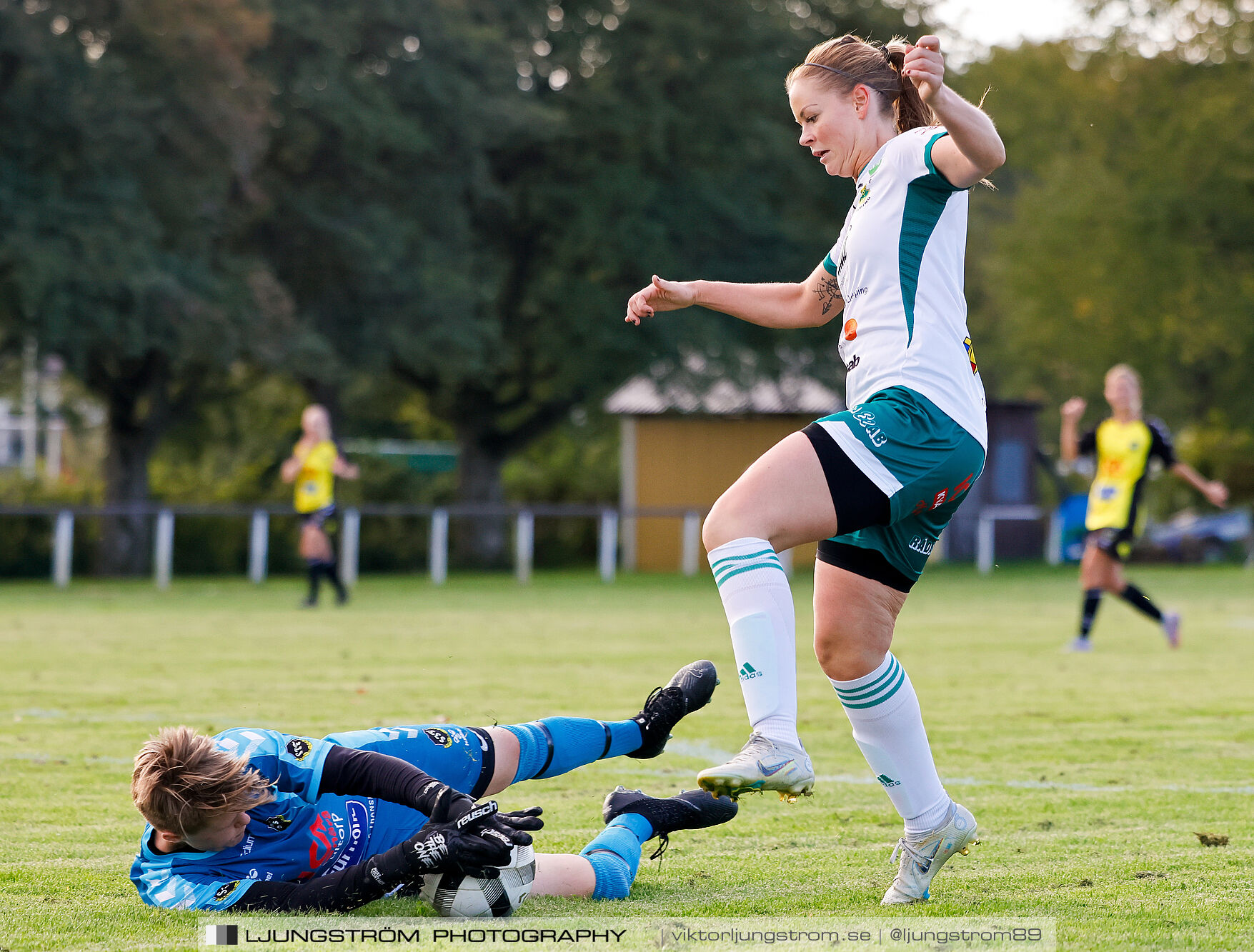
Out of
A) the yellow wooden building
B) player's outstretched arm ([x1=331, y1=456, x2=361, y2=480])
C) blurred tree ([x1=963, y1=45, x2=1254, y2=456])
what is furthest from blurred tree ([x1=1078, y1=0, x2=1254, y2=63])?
player's outstretched arm ([x1=331, y1=456, x2=361, y2=480])

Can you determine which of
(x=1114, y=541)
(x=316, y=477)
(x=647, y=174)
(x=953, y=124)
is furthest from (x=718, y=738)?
(x=647, y=174)

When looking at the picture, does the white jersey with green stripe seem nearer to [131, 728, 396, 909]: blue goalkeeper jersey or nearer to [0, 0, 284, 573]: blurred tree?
[131, 728, 396, 909]: blue goalkeeper jersey

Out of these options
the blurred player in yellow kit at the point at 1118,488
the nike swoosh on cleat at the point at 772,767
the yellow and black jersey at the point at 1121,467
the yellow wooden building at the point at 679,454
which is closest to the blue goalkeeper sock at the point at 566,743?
the nike swoosh on cleat at the point at 772,767

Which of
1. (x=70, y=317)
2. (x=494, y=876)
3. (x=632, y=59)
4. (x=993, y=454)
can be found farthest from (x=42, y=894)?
(x=993, y=454)

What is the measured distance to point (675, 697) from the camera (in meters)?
4.30

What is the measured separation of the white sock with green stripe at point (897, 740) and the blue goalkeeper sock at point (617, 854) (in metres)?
0.68

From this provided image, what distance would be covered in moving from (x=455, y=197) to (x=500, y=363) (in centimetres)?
295

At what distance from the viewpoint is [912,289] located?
3.64 meters

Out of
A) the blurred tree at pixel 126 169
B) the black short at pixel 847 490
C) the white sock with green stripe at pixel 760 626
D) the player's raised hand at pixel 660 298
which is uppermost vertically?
the blurred tree at pixel 126 169

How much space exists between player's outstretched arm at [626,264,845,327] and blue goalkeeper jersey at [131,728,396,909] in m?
1.44

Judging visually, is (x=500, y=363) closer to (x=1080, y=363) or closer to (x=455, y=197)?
(x=455, y=197)

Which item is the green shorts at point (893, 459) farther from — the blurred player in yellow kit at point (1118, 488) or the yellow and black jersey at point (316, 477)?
the yellow and black jersey at point (316, 477)

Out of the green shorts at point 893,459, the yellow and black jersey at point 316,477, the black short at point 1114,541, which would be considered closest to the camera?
the green shorts at point 893,459

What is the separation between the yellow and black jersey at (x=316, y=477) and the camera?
16.7 meters
